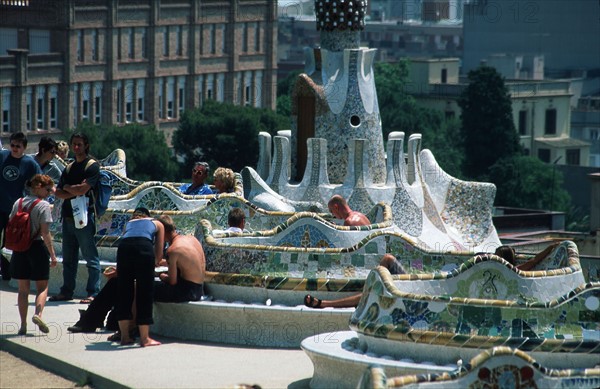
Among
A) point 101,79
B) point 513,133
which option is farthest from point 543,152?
point 101,79

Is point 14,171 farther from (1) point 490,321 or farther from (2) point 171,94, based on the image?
(2) point 171,94

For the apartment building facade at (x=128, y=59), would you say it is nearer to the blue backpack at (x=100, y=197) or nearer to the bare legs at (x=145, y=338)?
Answer: the blue backpack at (x=100, y=197)

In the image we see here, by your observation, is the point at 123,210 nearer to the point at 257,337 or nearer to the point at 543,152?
the point at 257,337

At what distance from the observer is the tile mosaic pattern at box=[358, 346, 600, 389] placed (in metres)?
14.5

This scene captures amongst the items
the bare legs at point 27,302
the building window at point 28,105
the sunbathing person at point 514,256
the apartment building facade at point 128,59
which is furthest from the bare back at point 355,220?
the building window at point 28,105

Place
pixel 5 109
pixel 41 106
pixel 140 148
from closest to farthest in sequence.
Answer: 1. pixel 140 148
2. pixel 5 109
3. pixel 41 106

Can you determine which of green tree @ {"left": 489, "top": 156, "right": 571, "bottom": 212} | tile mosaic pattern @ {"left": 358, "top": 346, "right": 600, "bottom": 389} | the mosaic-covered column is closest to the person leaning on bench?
tile mosaic pattern @ {"left": 358, "top": 346, "right": 600, "bottom": 389}

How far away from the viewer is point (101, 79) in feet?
336

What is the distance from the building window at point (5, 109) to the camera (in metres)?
92.6

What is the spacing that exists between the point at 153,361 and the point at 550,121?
299ft

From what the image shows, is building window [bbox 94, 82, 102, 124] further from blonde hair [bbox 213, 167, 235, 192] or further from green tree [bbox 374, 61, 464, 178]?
blonde hair [bbox 213, 167, 235, 192]

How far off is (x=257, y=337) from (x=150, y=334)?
1.10 m

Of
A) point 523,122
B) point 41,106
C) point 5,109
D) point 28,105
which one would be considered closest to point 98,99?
point 41,106

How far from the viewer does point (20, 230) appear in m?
18.8
